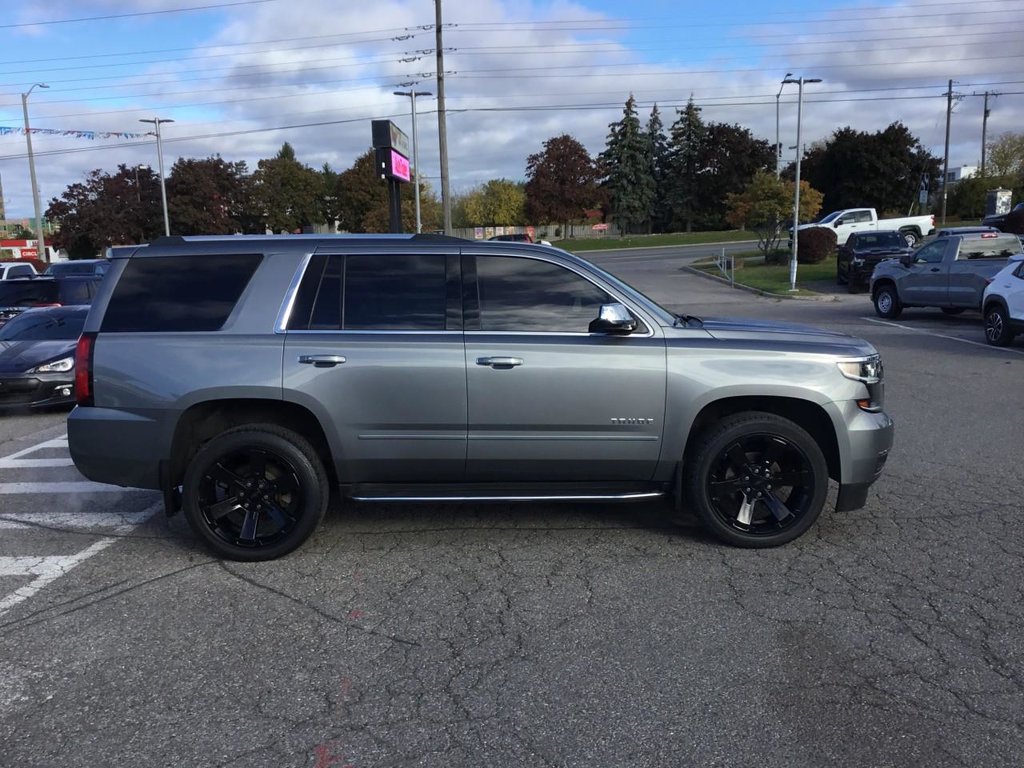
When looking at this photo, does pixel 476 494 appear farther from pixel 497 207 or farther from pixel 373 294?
pixel 497 207

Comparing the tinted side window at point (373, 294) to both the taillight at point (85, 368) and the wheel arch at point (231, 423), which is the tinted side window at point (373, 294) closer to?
the wheel arch at point (231, 423)

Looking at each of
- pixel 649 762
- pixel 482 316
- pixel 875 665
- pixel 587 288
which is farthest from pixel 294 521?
pixel 875 665

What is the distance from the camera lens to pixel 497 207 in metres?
85.9

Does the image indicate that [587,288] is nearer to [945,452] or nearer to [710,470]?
[710,470]

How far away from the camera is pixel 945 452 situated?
24.5 ft

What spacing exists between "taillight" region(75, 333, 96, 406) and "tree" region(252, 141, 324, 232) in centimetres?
8044

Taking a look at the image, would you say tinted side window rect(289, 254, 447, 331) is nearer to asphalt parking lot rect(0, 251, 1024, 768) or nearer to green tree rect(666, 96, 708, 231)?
asphalt parking lot rect(0, 251, 1024, 768)

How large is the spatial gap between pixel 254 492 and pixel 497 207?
8300cm

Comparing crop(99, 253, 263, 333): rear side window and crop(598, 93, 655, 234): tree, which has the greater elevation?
crop(598, 93, 655, 234): tree

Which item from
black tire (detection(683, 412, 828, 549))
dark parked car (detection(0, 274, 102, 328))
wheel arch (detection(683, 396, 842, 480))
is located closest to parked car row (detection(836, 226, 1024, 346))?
wheel arch (detection(683, 396, 842, 480))

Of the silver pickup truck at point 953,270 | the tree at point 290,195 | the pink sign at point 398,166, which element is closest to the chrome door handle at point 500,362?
the silver pickup truck at point 953,270

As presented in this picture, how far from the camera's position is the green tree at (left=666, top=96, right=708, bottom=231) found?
77.9 metres

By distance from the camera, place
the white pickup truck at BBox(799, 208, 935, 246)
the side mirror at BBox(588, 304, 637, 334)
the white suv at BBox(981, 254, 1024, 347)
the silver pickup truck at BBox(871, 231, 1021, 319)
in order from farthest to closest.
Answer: the white pickup truck at BBox(799, 208, 935, 246), the silver pickup truck at BBox(871, 231, 1021, 319), the white suv at BBox(981, 254, 1024, 347), the side mirror at BBox(588, 304, 637, 334)

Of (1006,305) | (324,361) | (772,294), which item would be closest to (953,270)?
(1006,305)
